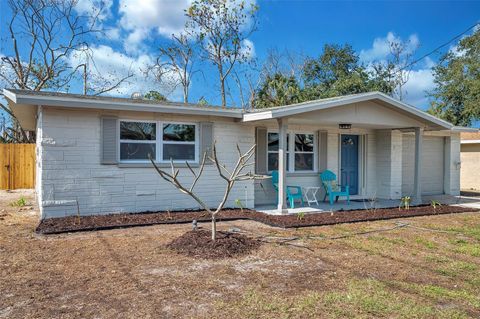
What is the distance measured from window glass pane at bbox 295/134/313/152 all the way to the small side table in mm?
1172

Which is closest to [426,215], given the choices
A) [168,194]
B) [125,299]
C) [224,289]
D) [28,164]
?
[168,194]

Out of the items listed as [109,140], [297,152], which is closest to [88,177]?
[109,140]

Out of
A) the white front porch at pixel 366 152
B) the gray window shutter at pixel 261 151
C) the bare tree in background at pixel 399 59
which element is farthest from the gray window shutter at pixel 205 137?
the bare tree in background at pixel 399 59

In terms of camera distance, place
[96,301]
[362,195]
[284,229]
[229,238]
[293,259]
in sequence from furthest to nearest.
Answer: [362,195], [284,229], [229,238], [293,259], [96,301]

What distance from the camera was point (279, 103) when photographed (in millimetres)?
20422

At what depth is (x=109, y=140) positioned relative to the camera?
324 inches

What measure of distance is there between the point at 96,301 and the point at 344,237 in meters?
4.40

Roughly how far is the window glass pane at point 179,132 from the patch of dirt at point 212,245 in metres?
3.42

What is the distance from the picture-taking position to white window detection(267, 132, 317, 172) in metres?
10.7

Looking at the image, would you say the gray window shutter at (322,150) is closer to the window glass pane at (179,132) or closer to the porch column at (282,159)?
the porch column at (282,159)

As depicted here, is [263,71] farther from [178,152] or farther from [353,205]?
[178,152]

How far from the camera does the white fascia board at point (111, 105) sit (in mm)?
7238

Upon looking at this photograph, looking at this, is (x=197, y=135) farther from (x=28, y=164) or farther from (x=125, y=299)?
(x=28, y=164)

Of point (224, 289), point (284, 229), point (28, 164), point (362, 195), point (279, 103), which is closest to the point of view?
point (224, 289)
